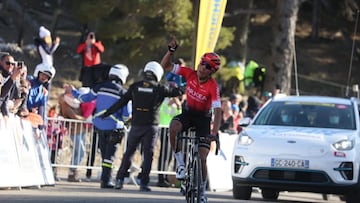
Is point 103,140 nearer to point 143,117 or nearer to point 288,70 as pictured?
point 143,117

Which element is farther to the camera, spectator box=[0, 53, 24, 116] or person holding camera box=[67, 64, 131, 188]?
person holding camera box=[67, 64, 131, 188]

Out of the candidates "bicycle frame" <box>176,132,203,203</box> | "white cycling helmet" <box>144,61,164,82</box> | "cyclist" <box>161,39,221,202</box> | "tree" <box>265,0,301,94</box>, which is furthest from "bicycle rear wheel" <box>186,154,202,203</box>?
"tree" <box>265,0,301,94</box>

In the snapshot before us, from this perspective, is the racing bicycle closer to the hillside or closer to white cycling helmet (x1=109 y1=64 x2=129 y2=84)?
white cycling helmet (x1=109 y1=64 x2=129 y2=84)

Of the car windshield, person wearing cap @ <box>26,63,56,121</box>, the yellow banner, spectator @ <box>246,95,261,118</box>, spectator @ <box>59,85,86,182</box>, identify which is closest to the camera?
the car windshield

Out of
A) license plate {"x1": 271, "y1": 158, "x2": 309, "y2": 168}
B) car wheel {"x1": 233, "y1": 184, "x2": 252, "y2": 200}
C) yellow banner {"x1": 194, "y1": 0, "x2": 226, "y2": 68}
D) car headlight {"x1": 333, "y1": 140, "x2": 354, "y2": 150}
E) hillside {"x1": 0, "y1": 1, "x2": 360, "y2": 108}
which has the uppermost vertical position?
hillside {"x1": 0, "y1": 1, "x2": 360, "y2": 108}

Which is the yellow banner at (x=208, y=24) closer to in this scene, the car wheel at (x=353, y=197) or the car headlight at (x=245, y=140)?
the car headlight at (x=245, y=140)

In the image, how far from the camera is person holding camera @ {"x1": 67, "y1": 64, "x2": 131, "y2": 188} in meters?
19.6

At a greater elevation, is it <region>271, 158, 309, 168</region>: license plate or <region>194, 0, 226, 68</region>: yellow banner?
<region>194, 0, 226, 68</region>: yellow banner

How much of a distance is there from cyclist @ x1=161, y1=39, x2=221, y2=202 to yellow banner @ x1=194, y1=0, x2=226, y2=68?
6.17 meters

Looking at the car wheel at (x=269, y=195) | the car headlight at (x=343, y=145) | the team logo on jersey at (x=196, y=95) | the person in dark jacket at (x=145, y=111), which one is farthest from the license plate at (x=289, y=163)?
the team logo on jersey at (x=196, y=95)

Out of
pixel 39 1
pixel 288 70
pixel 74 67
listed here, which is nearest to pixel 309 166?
pixel 288 70

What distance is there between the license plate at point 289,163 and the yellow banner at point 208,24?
4371 millimetres

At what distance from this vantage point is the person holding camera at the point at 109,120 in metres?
19.6

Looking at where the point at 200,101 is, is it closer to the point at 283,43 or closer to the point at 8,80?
the point at 8,80
